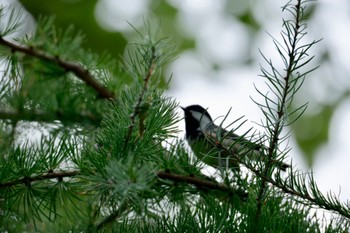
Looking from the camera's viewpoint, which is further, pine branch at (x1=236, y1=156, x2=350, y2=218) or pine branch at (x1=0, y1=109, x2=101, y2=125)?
A: pine branch at (x1=0, y1=109, x2=101, y2=125)

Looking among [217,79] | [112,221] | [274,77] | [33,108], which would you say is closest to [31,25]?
[217,79]

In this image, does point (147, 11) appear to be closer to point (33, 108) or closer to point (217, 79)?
point (217, 79)

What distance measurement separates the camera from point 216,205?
1219mm

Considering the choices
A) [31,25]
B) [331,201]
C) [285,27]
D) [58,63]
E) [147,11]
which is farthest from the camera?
[147,11]

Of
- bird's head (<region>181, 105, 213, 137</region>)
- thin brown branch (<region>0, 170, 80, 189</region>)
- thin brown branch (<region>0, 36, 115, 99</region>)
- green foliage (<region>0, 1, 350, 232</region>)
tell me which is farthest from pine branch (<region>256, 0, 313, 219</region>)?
bird's head (<region>181, 105, 213, 137</region>)

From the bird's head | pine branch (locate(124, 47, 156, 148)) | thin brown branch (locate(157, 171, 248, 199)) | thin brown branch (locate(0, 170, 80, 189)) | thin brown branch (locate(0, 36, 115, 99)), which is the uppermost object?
the bird's head

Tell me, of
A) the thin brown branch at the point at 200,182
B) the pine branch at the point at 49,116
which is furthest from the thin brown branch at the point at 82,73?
the thin brown branch at the point at 200,182

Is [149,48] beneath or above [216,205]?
above

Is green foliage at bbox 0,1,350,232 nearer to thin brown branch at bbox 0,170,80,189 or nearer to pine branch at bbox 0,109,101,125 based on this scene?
thin brown branch at bbox 0,170,80,189

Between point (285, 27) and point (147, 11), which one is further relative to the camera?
point (147, 11)

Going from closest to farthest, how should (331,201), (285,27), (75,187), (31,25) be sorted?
(285,27), (331,201), (75,187), (31,25)

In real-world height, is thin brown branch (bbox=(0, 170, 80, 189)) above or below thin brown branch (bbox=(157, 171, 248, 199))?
below

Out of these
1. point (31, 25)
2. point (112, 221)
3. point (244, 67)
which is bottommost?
point (112, 221)

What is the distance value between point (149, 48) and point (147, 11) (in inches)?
135
